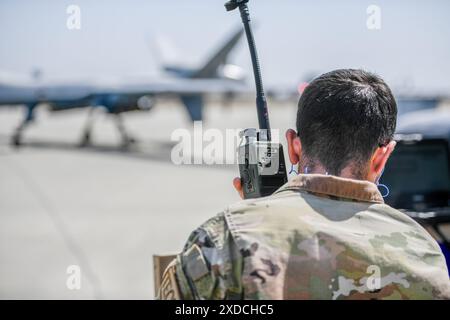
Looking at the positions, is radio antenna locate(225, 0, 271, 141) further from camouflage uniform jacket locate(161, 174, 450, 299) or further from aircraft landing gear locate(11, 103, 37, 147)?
aircraft landing gear locate(11, 103, 37, 147)

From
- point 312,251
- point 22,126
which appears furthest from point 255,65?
point 22,126

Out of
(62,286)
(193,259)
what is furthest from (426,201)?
(62,286)

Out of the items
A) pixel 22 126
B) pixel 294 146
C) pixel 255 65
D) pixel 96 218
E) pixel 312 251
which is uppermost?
pixel 22 126

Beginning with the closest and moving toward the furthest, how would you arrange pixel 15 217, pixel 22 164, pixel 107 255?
pixel 107 255, pixel 15 217, pixel 22 164

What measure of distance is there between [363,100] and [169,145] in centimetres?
2270

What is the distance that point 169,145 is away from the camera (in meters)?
24.0

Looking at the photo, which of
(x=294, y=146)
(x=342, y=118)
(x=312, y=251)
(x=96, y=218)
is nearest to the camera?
(x=312, y=251)

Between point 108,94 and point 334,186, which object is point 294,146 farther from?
point 108,94

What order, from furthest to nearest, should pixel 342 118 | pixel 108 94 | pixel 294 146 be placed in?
pixel 108 94, pixel 294 146, pixel 342 118

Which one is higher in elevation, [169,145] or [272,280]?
[169,145]

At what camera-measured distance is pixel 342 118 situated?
4.71 feet

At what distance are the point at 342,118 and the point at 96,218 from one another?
339 inches

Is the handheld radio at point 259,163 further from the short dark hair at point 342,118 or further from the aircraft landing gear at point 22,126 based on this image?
the aircraft landing gear at point 22,126
